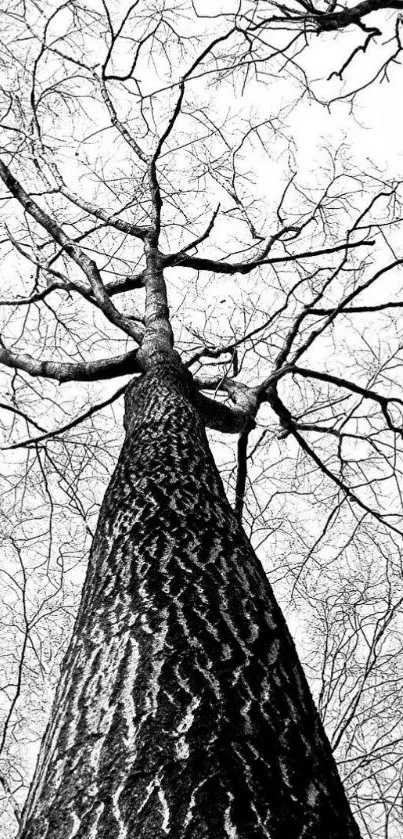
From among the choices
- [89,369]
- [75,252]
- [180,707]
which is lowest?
[180,707]

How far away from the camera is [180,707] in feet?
4.26

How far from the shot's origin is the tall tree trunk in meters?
1.10

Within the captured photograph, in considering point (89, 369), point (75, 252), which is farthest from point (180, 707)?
point (75, 252)

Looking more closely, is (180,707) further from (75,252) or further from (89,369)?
(75,252)

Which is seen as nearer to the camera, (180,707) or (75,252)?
(180,707)

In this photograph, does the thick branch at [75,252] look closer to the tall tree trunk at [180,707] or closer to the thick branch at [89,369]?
the thick branch at [89,369]

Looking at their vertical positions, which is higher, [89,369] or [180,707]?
[89,369]

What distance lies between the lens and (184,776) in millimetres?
1132

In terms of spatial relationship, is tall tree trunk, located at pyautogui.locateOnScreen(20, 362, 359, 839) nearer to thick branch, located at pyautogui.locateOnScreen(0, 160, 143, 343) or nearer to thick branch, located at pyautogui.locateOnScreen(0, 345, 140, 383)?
thick branch, located at pyautogui.locateOnScreen(0, 345, 140, 383)

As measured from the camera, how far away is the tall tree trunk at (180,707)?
110 cm

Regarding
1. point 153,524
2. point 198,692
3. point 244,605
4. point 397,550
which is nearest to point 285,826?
point 198,692

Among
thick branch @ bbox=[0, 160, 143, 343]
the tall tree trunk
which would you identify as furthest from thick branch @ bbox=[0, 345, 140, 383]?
the tall tree trunk

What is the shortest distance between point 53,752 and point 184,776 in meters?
0.39

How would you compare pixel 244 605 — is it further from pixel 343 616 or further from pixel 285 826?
pixel 343 616
